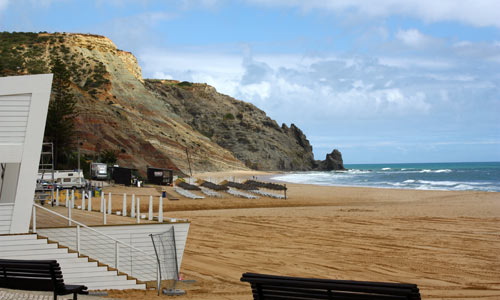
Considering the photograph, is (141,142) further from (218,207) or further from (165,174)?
(218,207)

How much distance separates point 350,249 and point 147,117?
76.8 m

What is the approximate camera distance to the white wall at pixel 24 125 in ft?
37.6

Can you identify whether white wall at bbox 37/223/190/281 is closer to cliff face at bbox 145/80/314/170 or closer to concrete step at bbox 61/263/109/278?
concrete step at bbox 61/263/109/278

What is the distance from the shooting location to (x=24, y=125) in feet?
38.1

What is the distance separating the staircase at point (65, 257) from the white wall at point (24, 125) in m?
0.85

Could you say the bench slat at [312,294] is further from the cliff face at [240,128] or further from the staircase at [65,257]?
the cliff face at [240,128]

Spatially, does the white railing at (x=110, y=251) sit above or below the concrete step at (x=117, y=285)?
above

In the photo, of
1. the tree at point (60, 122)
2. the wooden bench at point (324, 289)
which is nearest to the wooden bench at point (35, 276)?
the wooden bench at point (324, 289)

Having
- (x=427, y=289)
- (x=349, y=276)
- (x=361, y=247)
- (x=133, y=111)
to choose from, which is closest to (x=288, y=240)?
(x=361, y=247)

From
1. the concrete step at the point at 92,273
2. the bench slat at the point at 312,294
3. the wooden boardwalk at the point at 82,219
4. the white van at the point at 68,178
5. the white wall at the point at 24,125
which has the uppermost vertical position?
the white wall at the point at 24,125

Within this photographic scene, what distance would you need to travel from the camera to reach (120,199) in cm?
3228

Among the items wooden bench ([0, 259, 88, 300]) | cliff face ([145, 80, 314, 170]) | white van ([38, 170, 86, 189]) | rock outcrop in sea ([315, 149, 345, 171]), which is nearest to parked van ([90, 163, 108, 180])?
white van ([38, 170, 86, 189])

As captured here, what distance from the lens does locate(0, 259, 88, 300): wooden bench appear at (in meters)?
7.66

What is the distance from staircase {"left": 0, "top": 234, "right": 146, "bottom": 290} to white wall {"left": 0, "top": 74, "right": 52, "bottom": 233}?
0.85 metres
